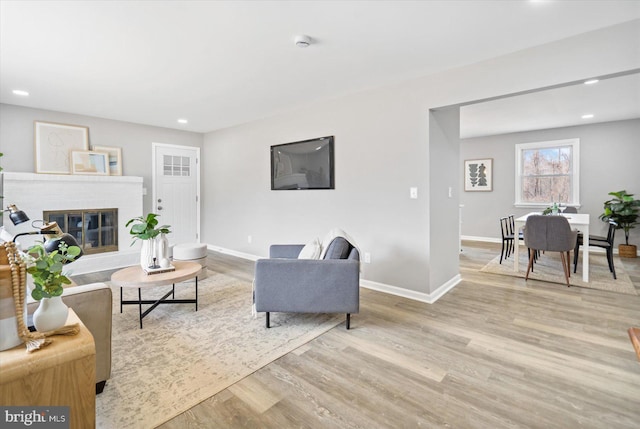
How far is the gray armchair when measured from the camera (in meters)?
2.54

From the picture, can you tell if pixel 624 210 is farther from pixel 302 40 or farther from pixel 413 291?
pixel 302 40

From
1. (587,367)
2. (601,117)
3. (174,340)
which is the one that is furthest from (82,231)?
(601,117)

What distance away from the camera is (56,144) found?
471cm

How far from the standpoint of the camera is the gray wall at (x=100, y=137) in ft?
14.4

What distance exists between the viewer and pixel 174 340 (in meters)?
2.50

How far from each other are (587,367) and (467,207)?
579cm

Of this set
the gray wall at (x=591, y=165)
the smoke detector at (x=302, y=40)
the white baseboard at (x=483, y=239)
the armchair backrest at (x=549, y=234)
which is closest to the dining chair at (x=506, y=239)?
the armchair backrest at (x=549, y=234)

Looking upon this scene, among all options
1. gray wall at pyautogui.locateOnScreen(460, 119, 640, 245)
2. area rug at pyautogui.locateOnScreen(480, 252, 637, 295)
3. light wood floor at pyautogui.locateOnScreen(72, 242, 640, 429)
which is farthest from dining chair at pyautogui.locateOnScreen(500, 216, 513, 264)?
light wood floor at pyautogui.locateOnScreen(72, 242, 640, 429)

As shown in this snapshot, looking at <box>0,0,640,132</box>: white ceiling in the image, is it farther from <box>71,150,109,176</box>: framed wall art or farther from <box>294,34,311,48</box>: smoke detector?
<box>71,150,109,176</box>: framed wall art

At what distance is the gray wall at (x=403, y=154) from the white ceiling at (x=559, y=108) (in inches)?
50.0

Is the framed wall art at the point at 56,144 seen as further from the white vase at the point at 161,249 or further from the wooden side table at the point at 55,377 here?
the wooden side table at the point at 55,377

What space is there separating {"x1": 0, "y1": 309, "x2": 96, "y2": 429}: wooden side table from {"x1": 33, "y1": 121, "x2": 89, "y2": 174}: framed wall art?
469cm

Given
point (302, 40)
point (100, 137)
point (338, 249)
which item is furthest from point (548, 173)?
point (100, 137)

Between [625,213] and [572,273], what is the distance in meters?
2.10
